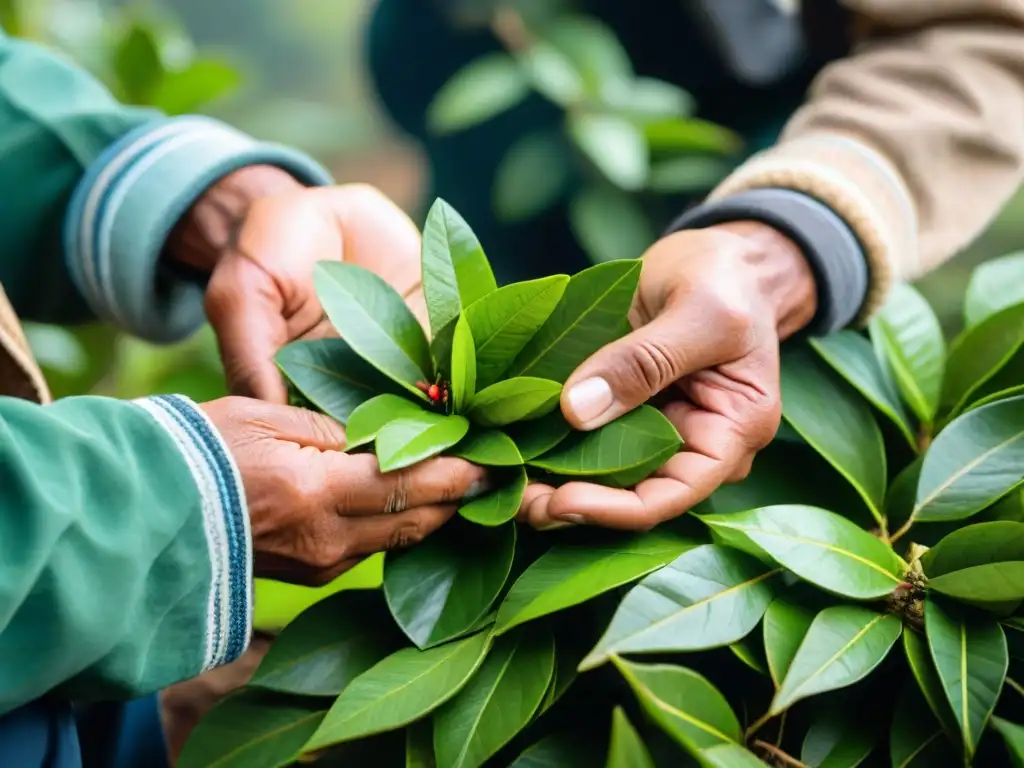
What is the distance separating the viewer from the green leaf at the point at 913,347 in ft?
2.28

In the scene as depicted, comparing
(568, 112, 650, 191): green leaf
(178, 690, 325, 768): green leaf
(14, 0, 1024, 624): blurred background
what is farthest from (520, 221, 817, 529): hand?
(568, 112, 650, 191): green leaf

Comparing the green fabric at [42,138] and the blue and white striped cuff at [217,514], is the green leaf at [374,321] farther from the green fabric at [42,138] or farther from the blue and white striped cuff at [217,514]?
the green fabric at [42,138]

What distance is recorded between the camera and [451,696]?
0.53 meters

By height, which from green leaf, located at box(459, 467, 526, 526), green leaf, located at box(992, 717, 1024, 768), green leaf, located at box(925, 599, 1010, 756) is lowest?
green leaf, located at box(992, 717, 1024, 768)

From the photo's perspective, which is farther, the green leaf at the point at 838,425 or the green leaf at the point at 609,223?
the green leaf at the point at 609,223

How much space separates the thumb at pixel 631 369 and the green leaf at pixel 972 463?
0.58ft

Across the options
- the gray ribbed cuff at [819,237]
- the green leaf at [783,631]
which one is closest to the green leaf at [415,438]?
the green leaf at [783,631]

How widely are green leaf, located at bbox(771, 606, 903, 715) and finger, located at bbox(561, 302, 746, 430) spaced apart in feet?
0.60

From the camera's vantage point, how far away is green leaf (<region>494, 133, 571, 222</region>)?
4.58 feet

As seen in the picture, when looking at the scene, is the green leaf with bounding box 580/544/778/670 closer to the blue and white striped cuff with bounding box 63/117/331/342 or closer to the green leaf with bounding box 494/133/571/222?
the blue and white striped cuff with bounding box 63/117/331/342

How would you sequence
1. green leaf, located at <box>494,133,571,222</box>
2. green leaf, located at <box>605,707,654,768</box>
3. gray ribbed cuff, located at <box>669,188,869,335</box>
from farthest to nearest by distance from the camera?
1. green leaf, located at <box>494,133,571,222</box>
2. gray ribbed cuff, located at <box>669,188,869,335</box>
3. green leaf, located at <box>605,707,654,768</box>

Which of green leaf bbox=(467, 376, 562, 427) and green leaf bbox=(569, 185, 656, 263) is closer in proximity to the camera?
green leaf bbox=(467, 376, 562, 427)

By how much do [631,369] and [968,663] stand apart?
267 millimetres

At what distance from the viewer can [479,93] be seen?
1.34m
